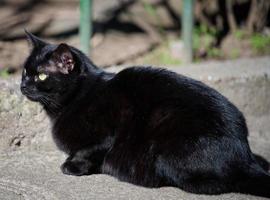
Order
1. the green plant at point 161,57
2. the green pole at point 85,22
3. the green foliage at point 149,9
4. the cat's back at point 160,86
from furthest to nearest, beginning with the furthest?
the green foliage at point 149,9 → the green plant at point 161,57 → the green pole at point 85,22 → the cat's back at point 160,86

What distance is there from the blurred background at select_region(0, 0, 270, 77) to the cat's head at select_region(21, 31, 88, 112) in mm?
2014

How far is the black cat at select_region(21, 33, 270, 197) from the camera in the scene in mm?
3086

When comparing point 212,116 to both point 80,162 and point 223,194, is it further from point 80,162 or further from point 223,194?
point 80,162

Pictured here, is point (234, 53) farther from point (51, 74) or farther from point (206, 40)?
point (51, 74)

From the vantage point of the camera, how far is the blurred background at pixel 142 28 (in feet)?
19.5

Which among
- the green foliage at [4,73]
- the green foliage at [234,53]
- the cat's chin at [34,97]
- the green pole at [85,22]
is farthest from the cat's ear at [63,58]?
the green foliage at [234,53]

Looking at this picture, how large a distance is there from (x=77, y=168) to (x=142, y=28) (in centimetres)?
344

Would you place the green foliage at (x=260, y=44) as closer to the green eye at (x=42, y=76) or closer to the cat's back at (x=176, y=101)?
the cat's back at (x=176, y=101)

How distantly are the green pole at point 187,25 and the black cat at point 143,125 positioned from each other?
1.84m

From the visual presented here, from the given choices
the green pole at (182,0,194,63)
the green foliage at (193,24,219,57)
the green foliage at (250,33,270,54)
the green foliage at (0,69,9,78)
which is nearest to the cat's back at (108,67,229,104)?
the green foliage at (0,69,9,78)

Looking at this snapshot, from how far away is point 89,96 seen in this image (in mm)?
3512

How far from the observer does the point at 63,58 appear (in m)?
3.38

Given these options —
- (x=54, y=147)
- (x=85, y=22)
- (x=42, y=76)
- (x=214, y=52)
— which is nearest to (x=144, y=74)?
(x=42, y=76)

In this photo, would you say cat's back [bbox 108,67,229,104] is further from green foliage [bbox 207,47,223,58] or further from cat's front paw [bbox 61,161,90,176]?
green foliage [bbox 207,47,223,58]
